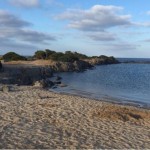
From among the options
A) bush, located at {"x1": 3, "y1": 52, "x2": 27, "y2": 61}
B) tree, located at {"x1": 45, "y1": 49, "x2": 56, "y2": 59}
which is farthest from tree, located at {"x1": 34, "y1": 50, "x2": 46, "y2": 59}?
bush, located at {"x1": 3, "y1": 52, "x2": 27, "y2": 61}

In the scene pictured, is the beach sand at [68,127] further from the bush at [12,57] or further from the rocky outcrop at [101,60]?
the rocky outcrop at [101,60]

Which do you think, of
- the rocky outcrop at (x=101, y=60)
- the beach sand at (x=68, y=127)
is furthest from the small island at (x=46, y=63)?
the beach sand at (x=68, y=127)

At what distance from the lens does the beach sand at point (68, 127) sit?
11.4 meters

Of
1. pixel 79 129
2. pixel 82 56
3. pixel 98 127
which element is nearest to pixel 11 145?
pixel 79 129

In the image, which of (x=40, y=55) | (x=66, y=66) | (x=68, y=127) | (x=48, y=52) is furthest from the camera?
(x=48, y=52)

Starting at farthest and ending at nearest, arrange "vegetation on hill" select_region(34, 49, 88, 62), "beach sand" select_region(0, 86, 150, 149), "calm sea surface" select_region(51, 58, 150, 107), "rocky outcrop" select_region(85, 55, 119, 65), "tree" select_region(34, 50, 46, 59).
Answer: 1. "rocky outcrop" select_region(85, 55, 119, 65)
2. "tree" select_region(34, 50, 46, 59)
3. "vegetation on hill" select_region(34, 49, 88, 62)
4. "calm sea surface" select_region(51, 58, 150, 107)
5. "beach sand" select_region(0, 86, 150, 149)

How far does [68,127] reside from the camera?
13828mm

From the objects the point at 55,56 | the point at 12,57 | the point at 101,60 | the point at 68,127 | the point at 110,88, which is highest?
the point at 55,56

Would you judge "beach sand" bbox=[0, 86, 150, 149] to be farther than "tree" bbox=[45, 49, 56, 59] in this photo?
No

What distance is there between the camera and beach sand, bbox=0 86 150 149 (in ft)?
37.5

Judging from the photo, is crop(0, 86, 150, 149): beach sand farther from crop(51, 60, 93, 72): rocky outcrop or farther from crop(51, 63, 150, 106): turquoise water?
crop(51, 60, 93, 72): rocky outcrop

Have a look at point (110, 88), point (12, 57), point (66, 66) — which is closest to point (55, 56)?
point (12, 57)

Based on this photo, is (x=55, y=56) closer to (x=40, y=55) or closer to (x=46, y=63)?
(x=40, y=55)

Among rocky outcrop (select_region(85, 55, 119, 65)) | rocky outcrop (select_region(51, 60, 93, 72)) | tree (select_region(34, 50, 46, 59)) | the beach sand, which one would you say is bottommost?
the beach sand
